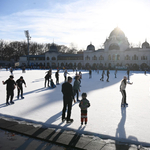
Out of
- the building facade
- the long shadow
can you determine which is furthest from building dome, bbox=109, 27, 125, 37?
the long shadow

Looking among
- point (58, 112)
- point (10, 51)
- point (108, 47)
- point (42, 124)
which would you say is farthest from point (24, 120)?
point (10, 51)

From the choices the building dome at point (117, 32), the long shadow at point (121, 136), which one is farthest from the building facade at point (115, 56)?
the long shadow at point (121, 136)

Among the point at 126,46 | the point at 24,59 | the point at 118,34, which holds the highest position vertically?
the point at 118,34

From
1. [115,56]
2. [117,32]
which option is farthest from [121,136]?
[117,32]

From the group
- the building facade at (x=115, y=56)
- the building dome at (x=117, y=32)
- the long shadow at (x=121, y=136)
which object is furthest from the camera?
the building dome at (x=117, y=32)

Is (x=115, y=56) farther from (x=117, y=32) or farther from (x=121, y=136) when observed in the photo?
(x=121, y=136)

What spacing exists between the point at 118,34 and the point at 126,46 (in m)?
5.34

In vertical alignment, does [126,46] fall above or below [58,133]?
above

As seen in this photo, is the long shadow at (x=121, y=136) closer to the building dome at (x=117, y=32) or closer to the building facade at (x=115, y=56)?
the building facade at (x=115, y=56)

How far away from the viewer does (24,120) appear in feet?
16.8

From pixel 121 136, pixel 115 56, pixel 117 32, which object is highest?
pixel 117 32

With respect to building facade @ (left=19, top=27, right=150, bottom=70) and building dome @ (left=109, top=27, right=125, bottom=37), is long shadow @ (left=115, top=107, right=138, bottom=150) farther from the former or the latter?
building dome @ (left=109, top=27, right=125, bottom=37)

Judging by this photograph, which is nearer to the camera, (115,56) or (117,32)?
(115,56)

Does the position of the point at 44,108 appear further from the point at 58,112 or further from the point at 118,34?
the point at 118,34
